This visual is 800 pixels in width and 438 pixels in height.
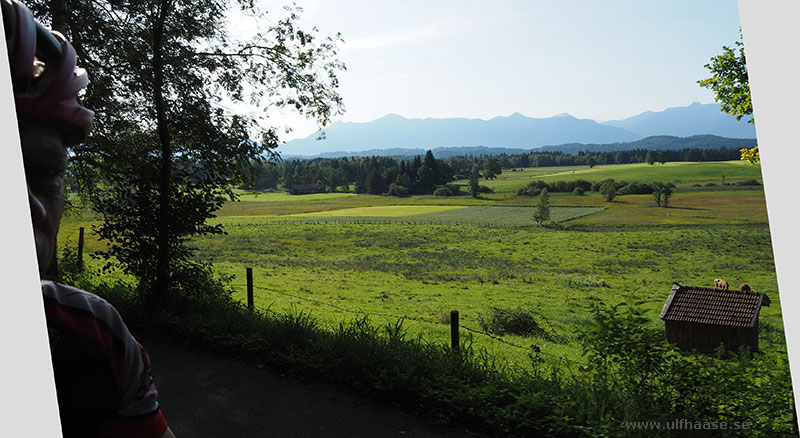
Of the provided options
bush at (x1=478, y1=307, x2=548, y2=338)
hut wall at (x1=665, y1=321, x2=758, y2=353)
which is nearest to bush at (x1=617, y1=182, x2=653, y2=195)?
bush at (x1=478, y1=307, x2=548, y2=338)

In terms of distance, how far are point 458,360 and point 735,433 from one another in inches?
90.2

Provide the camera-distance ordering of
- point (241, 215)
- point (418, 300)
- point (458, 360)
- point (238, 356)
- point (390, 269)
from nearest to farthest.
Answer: point (458, 360)
point (238, 356)
point (418, 300)
point (390, 269)
point (241, 215)

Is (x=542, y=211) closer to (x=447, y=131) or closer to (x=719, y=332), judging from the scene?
(x=719, y=332)

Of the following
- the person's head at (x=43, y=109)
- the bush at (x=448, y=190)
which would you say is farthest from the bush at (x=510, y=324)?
the bush at (x=448, y=190)

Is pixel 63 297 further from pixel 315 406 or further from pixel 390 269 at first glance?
pixel 390 269

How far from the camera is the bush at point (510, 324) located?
21797mm

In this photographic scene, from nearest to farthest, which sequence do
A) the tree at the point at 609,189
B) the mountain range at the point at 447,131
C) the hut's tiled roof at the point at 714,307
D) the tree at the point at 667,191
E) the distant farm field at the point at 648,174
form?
the hut's tiled roof at the point at 714,307, the distant farm field at the point at 648,174, the tree at the point at 667,191, the mountain range at the point at 447,131, the tree at the point at 609,189

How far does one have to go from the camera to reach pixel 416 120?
173 m

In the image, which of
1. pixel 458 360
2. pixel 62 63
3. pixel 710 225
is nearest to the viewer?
pixel 62 63

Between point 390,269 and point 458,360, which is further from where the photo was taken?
point 390,269

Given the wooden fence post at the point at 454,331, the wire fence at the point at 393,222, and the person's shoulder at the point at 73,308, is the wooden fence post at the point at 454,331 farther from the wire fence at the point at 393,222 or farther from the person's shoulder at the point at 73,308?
the wire fence at the point at 393,222

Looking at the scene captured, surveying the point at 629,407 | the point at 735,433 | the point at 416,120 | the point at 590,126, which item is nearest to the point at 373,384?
the point at 629,407

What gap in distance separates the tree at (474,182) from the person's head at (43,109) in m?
72.7

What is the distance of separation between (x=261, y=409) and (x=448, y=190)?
7057cm
